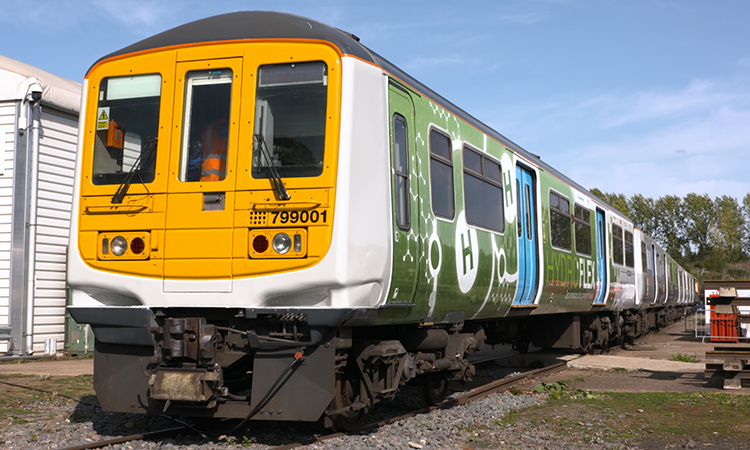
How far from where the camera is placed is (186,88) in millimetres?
6023

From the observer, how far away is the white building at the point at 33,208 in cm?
1436

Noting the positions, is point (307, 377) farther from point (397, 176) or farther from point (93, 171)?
Answer: point (93, 171)

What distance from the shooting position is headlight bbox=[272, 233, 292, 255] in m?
5.50

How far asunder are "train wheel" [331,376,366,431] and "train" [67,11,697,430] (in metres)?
0.02

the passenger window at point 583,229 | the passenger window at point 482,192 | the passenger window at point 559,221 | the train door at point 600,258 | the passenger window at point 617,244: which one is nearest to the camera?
the passenger window at point 482,192

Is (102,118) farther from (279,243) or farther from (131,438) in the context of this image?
(131,438)

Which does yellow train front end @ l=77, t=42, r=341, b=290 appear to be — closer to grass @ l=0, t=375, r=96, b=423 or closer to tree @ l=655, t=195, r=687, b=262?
grass @ l=0, t=375, r=96, b=423

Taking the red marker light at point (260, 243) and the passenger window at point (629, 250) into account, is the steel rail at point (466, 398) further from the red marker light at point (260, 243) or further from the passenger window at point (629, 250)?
the passenger window at point (629, 250)

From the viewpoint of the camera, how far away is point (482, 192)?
26.9ft

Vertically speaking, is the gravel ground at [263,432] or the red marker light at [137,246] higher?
the red marker light at [137,246]

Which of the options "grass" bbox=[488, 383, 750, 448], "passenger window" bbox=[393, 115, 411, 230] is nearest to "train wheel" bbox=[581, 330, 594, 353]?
"grass" bbox=[488, 383, 750, 448]

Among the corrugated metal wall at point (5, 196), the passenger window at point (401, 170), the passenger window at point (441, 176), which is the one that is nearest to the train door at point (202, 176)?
the passenger window at point (401, 170)

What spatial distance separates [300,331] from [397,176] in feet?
4.90

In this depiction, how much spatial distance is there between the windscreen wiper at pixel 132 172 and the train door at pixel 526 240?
4.81 meters
